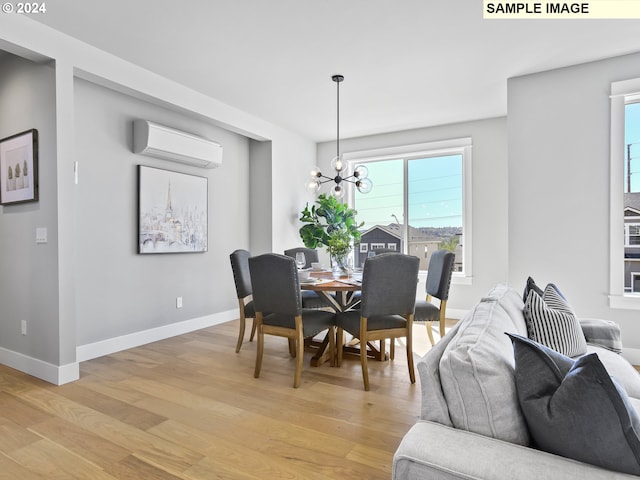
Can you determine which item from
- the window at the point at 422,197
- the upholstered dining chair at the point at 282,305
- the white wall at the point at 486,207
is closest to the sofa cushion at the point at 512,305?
the upholstered dining chair at the point at 282,305

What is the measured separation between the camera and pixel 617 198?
10.9 feet

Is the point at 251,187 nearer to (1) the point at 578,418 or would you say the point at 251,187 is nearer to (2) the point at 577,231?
(2) the point at 577,231

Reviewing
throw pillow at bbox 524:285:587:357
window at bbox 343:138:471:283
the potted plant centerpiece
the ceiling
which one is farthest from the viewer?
the potted plant centerpiece

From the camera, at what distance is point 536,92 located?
3.67 meters

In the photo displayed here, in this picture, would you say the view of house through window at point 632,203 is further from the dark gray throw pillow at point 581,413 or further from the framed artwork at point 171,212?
the framed artwork at point 171,212

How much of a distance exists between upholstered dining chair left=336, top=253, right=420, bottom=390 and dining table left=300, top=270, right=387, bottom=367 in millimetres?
214

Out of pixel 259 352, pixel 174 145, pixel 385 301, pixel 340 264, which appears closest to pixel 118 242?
pixel 174 145

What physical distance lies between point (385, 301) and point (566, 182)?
2.15 meters

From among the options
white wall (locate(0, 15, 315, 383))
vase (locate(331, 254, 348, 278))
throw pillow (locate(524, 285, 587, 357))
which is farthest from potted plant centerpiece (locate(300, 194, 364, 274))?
throw pillow (locate(524, 285, 587, 357))

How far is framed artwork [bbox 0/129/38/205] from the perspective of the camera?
9.93 ft

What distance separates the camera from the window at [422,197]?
5266 millimetres

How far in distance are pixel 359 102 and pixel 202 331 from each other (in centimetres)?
323

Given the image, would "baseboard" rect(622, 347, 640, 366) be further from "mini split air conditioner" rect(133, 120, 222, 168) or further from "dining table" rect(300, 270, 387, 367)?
"mini split air conditioner" rect(133, 120, 222, 168)

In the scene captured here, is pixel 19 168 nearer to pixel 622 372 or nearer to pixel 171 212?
pixel 171 212
